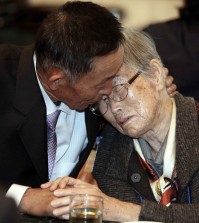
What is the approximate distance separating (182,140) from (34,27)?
5.01 metres

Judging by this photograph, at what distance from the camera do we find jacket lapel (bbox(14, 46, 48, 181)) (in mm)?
2912

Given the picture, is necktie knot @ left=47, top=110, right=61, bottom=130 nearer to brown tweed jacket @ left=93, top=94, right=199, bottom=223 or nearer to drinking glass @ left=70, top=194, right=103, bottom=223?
brown tweed jacket @ left=93, top=94, right=199, bottom=223

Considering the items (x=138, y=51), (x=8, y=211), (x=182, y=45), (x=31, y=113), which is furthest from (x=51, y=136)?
(x=8, y=211)

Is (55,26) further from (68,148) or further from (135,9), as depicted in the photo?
(135,9)

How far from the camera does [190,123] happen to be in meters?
2.91

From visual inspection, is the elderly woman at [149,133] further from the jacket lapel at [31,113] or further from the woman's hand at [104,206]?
the jacket lapel at [31,113]

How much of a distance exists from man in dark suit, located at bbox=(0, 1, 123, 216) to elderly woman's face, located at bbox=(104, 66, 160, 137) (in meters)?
0.09

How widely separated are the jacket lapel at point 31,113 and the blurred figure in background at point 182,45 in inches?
49.9

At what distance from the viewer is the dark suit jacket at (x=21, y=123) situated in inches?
114

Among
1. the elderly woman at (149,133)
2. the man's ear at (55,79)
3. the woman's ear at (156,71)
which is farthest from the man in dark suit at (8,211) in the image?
the woman's ear at (156,71)

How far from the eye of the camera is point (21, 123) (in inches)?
114

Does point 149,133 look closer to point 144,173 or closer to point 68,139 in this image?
point 144,173

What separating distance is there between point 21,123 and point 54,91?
214 millimetres

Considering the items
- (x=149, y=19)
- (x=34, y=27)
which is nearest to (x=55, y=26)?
(x=34, y=27)
